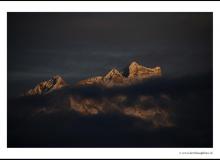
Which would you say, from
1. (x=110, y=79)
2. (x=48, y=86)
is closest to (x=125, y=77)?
(x=110, y=79)

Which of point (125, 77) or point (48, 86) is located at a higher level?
point (125, 77)

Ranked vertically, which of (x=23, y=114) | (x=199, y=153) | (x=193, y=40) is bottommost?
(x=199, y=153)

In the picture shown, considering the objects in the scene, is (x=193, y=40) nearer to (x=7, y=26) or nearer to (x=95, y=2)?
(x=95, y=2)

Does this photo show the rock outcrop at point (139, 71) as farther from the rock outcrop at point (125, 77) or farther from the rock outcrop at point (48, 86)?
the rock outcrop at point (48, 86)

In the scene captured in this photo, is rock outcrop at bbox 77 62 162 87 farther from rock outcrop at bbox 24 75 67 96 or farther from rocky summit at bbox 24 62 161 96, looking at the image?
rock outcrop at bbox 24 75 67 96

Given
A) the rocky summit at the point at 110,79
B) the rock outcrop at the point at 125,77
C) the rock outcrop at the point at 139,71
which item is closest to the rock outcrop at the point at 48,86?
the rocky summit at the point at 110,79

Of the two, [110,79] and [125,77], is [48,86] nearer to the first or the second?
Result: [110,79]

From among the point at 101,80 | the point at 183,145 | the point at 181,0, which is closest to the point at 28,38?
the point at 101,80

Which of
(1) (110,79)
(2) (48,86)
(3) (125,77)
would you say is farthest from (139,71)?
(2) (48,86)

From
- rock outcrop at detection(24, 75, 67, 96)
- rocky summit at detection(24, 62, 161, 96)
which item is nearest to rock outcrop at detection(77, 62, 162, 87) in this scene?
rocky summit at detection(24, 62, 161, 96)
